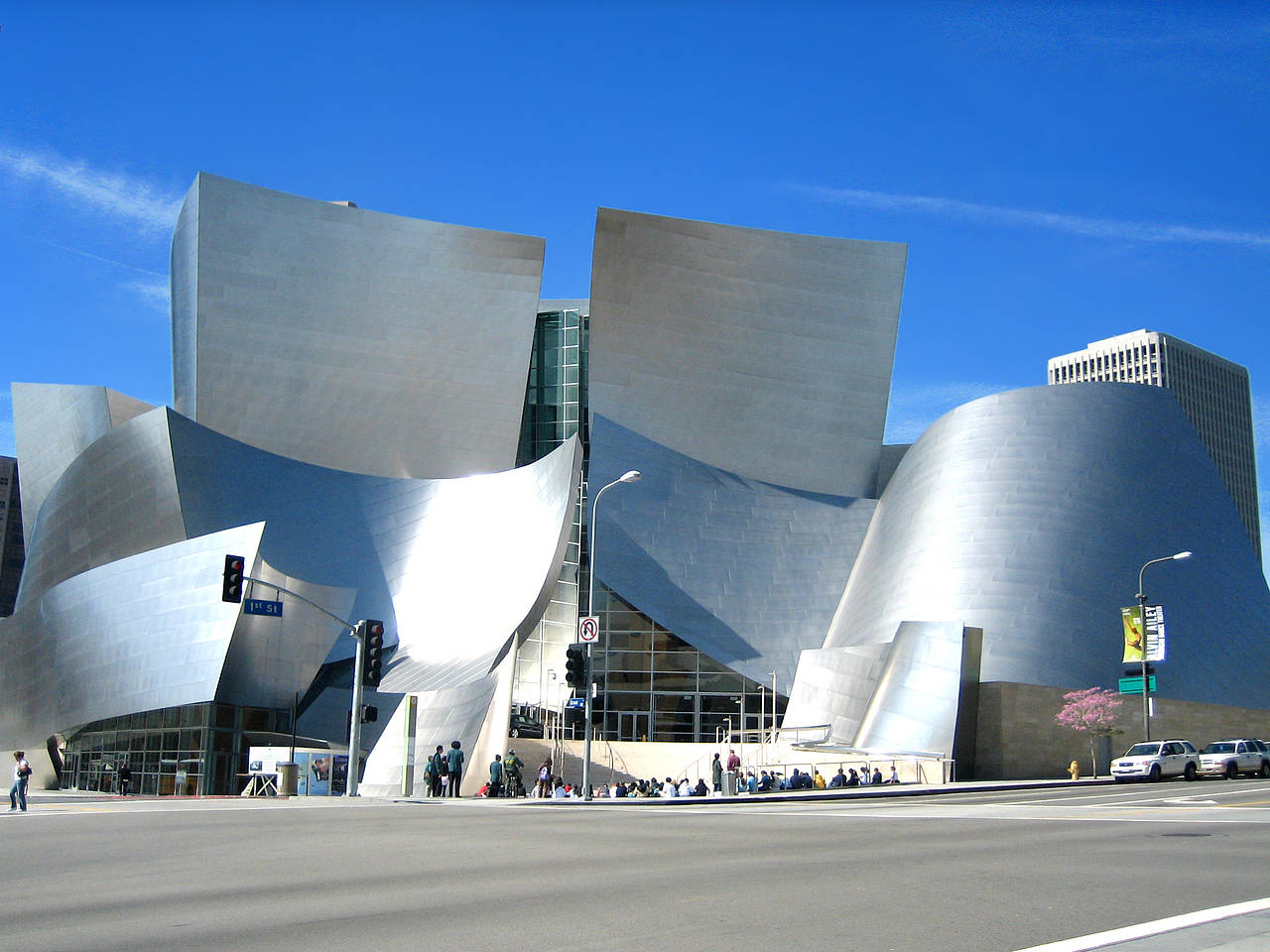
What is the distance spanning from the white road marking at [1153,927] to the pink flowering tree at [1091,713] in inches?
1022

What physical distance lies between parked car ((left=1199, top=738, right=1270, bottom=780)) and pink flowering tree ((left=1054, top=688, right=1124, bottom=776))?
267cm

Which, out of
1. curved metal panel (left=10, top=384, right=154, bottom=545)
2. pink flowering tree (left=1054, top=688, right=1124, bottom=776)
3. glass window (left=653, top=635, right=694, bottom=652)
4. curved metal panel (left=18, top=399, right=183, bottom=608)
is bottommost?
pink flowering tree (left=1054, top=688, right=1124, bottom=776)

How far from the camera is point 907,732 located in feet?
102

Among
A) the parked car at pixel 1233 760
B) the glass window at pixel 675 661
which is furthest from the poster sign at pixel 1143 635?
the glass window at pixel 675 661

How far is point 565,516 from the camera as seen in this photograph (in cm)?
3759

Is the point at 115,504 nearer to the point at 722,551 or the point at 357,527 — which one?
the point at 357,527

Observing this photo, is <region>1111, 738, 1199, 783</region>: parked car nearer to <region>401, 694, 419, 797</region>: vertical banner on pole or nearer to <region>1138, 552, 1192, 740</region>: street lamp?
<region>1138, 552, 1192, 740</region>: street lamp

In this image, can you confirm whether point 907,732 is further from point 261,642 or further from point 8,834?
point 8,834

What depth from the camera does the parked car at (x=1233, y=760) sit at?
28.6 meters

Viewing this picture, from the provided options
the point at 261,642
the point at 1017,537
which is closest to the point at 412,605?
the point at 261,642

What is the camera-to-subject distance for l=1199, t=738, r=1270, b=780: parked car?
28641 millimetres

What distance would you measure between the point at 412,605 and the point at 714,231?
1810 centimetres

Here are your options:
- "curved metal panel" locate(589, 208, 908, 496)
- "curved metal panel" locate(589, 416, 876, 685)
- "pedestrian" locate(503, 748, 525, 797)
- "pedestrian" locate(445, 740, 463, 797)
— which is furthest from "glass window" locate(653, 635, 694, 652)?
"pedestrian" locate(445, 740, 463, 797)

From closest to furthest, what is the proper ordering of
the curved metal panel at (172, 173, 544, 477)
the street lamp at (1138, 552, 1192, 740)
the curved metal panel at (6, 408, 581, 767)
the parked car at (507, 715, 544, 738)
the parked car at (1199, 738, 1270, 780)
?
the parked car at (1199, 738, 1270, 780), the street lamp at (1138, 552, 1192, 740), the parked car at (507, 715, 544, 738), the curved metal panel at (6, 408, 581, 767), the curved metal panel at (172, 173, 544, 477)
